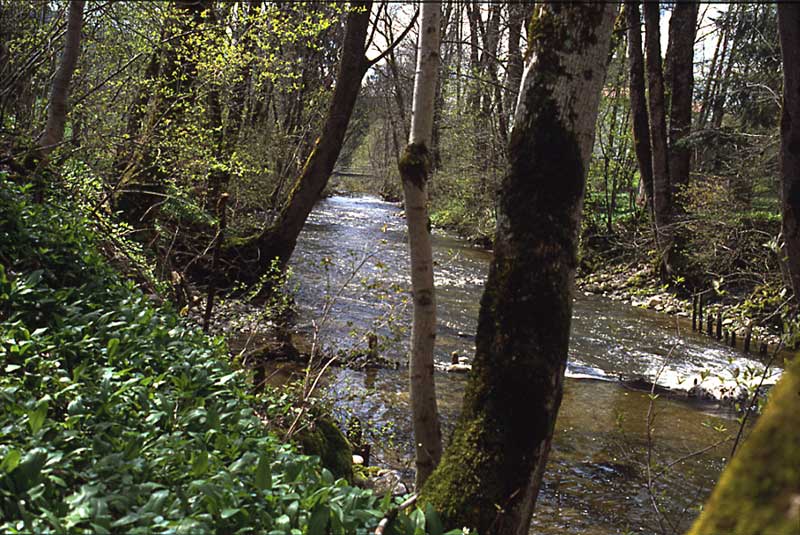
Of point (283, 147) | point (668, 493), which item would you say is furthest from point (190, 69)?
point (668, 493)

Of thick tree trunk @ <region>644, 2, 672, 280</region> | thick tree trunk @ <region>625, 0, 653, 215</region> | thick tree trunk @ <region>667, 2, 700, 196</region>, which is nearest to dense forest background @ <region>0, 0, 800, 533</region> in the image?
thick tree trunk @ <region>644, 2, 672, 280</region>

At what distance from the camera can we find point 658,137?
48.1 feet

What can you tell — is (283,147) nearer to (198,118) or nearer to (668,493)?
(198,118)

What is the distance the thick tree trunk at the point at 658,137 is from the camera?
14391mm

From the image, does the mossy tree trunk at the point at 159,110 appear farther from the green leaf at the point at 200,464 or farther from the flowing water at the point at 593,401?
the green leaf at the point at 200,464

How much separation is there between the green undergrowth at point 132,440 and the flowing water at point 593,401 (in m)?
2.31

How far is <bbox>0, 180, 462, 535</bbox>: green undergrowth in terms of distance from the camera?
7.08ft

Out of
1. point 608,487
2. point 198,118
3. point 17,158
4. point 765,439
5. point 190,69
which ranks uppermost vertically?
point 190,69

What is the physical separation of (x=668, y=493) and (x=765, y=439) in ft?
19.4

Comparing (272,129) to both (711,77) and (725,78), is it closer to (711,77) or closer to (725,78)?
(725,78)

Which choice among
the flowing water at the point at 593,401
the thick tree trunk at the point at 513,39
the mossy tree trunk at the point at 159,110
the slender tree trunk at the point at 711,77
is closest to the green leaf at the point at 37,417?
the flowing water at the point at 593,401

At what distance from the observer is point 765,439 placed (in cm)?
101

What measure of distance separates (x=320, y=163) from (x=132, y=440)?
8372 mm

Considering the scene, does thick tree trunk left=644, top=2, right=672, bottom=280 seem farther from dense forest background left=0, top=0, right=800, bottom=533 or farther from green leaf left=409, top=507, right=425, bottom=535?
green leaf left=409, top=507, right=425, bottom=535
